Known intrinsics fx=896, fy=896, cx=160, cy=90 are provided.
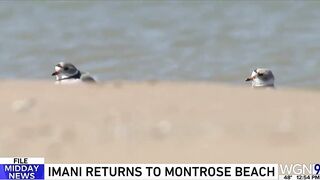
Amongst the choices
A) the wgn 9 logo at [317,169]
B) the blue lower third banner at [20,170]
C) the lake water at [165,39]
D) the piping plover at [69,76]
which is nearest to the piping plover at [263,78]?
the lake water at [165,39]

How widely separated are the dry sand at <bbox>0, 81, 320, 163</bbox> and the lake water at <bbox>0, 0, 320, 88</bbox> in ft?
8.11

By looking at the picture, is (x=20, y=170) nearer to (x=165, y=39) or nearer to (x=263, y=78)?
(x=263, y=78)

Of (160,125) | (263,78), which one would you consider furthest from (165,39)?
(160,125)

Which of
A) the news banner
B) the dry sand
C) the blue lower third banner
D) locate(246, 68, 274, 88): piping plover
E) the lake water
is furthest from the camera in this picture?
the lake water

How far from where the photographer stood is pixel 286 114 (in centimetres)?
595

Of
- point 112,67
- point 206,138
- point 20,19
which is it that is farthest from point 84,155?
point 20,19

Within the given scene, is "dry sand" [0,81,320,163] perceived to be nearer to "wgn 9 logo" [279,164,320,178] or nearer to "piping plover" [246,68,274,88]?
"wgn 9 logo" [279,164,320,178]

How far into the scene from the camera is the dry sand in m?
5.30

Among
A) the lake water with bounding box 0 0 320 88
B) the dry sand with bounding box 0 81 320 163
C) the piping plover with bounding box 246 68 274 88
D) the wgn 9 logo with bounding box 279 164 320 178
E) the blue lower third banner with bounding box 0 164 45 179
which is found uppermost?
the lake water with bounding box 0 0 320 88

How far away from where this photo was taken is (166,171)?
512cm

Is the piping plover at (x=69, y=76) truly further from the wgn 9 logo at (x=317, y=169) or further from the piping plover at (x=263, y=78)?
the wgn 9 logo at (x=317, y=169)

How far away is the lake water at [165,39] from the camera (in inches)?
372

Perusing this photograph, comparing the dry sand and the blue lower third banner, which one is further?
the dry sand

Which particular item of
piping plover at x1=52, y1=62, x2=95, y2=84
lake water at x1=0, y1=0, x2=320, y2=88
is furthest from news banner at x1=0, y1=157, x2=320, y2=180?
lake water at x1=0, y1=0, x2=320, y2=88
